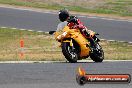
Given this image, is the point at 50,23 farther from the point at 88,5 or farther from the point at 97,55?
the point at 97,55

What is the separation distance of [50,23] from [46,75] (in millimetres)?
20022

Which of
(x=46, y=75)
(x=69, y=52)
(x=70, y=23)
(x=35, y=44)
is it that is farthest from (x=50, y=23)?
(x=46, y=75)

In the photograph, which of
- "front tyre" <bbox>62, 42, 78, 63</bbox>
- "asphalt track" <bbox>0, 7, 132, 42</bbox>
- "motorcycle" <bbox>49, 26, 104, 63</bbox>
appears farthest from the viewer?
"asphalt track" <bbox>0, 7, 132, 42</bbox>

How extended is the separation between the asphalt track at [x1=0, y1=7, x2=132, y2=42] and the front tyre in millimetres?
11772

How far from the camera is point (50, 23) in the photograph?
31703 mm

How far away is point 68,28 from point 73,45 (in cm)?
50

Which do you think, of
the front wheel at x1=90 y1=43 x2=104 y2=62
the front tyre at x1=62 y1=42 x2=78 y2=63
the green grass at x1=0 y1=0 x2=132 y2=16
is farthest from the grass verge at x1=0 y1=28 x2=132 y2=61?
the green grass at x1=0 y1=0 x2=132 y2=16

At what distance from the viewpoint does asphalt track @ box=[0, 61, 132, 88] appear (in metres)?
10.4

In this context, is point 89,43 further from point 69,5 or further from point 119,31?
point 69,5

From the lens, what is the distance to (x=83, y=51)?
1631 cm

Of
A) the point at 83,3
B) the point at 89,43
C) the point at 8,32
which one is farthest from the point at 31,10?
the point at 89,43

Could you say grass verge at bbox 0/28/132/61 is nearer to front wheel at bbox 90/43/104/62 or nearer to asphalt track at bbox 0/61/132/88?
front wheel at bbox 90/43/104/62

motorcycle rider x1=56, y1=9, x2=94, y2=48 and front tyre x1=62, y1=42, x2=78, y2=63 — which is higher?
motorcycle rider x1=56, y1=9, x2=94, y2=48

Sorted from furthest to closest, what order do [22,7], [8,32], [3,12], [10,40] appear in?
[22,7]
[3,12]
[8,32]
[10,40]
